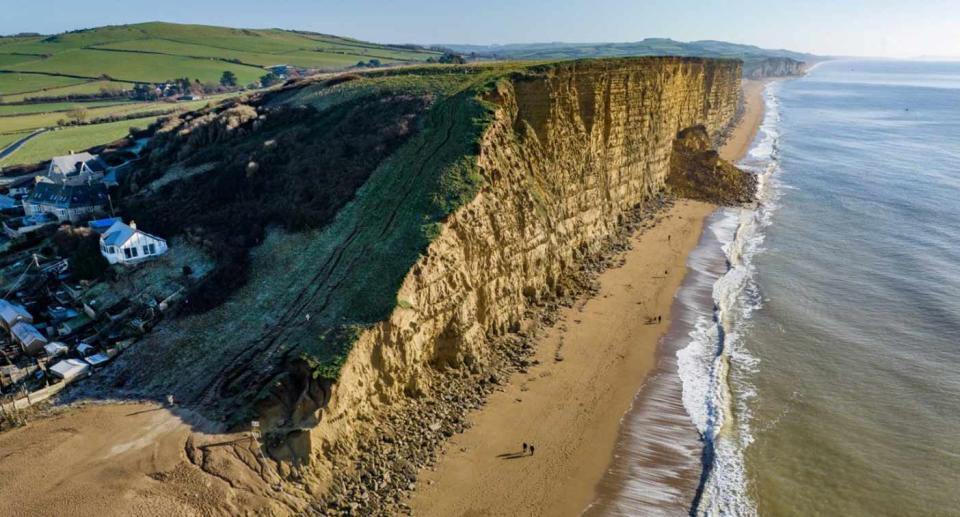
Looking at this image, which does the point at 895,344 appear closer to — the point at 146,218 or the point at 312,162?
the point at 312,162

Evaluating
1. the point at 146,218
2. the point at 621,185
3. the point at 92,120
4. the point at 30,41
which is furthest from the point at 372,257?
the point at 30,41

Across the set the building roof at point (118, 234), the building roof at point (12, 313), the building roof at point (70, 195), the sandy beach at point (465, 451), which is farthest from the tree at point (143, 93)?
the sandy beach at point (465, 451)

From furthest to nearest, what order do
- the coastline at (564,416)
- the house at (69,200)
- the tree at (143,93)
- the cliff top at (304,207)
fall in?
1. the tree at (143,93)
2. the house at (69,200)
3. the cliff top at (304,207)
4. the coastline at (564,416)

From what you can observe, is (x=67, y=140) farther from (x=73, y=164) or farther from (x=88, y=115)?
(x=73, y=164)

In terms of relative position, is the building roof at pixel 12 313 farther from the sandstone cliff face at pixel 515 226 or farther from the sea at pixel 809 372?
the sea at pixel 809 372

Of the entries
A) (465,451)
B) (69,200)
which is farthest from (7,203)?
(465,451)

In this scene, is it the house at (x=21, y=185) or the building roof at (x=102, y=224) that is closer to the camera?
the building roof at (x=102, y=224)
